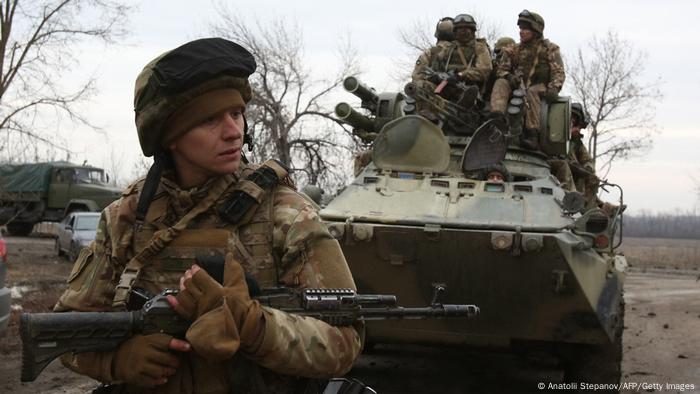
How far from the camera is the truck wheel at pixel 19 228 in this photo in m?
26.3

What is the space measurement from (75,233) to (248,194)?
16573mm

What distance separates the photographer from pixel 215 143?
88.7 inches

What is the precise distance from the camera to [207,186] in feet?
7.58

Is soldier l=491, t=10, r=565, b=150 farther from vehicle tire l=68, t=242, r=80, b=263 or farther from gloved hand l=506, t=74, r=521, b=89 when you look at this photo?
vehicle tire l=68, t=242, r=80, b=263

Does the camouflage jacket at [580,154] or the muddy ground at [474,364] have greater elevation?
the camouflage jacket at [580,154]

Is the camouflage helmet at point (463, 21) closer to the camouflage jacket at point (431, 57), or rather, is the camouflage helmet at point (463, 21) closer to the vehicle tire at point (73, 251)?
the camouflage jacket at point (431, 57)

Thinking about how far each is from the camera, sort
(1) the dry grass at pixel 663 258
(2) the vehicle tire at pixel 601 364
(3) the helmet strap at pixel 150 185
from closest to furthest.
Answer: (3) the helmet strap at pixel 150 185, (2) the vehicle tire at pixel 601 364, (1) the dry grass at pixel 663 258

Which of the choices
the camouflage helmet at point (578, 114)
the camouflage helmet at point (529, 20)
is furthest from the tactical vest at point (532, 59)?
the camouflage helmet at point (578, 114)

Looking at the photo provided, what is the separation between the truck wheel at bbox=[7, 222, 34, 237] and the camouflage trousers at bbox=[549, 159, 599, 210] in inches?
832

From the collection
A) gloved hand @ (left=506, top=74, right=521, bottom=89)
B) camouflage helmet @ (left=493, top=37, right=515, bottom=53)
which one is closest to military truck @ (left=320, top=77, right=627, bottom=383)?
gloved hand @ (left=506, top=74, right=521, bottom=89)

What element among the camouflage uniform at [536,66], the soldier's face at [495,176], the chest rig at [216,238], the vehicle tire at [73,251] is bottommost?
the vehicle tire at [73,251]

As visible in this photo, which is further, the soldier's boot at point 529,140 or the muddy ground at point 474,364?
the soldier's boot at point 529,140

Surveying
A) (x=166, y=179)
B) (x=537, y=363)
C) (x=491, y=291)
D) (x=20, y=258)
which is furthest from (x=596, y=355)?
(x=20, y=258)

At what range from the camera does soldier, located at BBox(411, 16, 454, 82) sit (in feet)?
27.6
